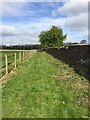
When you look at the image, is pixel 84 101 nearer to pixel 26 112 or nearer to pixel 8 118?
pixel 26 112

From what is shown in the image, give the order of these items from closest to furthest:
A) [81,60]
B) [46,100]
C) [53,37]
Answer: [46,100] → [81,60] → [53,37]

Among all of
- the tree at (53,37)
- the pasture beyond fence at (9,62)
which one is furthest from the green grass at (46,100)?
the tree at (53,37)

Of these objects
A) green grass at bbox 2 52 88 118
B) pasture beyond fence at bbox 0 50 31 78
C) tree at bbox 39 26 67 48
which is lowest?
green grass at bbox 2 52 88 118

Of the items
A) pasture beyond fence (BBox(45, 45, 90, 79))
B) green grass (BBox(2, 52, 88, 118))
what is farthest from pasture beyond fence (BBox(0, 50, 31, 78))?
green grass (BBox(2, 52, 88, 118))

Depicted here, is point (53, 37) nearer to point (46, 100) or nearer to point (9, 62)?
point (9, 62)

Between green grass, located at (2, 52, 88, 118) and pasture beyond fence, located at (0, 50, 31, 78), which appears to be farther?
pasture beyond fence, located at (0, 50, 31, 78)

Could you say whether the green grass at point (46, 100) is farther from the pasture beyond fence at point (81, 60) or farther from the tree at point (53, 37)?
the tree at point (53, 37)

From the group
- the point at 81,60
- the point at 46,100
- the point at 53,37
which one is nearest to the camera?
the point at 46,100

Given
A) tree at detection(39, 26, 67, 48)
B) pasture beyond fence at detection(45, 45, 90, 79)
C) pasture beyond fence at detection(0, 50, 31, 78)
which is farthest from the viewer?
tree at detection(39, 26, 67, 48)

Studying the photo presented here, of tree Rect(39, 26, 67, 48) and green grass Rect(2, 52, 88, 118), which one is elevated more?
tree Rect(39, 26, 67, 48)

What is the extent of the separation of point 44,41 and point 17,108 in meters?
120

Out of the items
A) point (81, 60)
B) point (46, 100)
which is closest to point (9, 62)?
point (81, 60)

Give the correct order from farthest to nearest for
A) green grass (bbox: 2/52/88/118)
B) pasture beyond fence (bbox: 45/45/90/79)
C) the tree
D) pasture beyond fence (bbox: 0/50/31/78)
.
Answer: the tree < pasture beyond fence (bbox: 0/50/31/78) < pasture beyond fence (bbox: 45/45/90/79) < green grass (bbox: 2/52/88/118)

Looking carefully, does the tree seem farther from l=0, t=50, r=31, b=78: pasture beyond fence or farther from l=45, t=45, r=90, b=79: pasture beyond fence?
l=45, t=45, r=90, b=79: pasture beyond fence
